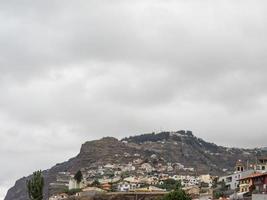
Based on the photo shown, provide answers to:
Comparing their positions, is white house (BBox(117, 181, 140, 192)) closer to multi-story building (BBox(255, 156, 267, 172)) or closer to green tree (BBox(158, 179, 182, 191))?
green tree (BBox(158, 179, 182, 191))

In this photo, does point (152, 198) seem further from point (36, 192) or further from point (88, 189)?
point (36, 192)

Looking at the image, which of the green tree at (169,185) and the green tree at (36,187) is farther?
the green tree at (169,185)

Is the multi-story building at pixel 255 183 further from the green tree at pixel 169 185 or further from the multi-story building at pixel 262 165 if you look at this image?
the green tree at pixel 169 185

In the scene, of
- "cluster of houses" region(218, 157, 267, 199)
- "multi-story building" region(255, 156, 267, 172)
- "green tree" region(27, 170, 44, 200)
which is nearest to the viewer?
"green tree" region(27, 170, 44, 200)

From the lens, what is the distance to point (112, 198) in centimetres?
14925

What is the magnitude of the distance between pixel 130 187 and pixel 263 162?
5371 centimetres

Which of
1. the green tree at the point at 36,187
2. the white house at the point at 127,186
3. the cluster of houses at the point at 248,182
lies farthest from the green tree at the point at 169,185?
the green tree at the point at 36,187

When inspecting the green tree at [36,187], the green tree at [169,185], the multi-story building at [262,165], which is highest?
the multi-story building at [262,165]

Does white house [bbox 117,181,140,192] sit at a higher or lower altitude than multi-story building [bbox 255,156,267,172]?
lower

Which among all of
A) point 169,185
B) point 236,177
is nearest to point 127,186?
point 169,185

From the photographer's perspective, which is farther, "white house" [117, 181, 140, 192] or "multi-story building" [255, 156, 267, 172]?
"white house" [117, 181, 140, 192]

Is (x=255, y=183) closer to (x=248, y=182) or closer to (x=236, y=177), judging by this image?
A: (x=248, y=182)

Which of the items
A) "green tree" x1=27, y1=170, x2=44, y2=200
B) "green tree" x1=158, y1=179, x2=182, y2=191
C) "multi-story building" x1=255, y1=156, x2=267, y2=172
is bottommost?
"green tree" x1=27, y1=170, x2=44, y2=200

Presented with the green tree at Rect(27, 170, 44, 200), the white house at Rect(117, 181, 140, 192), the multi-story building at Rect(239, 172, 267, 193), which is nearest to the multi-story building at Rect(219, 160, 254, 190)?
the multi-story building at Rect(239, 172, 267, 193)
